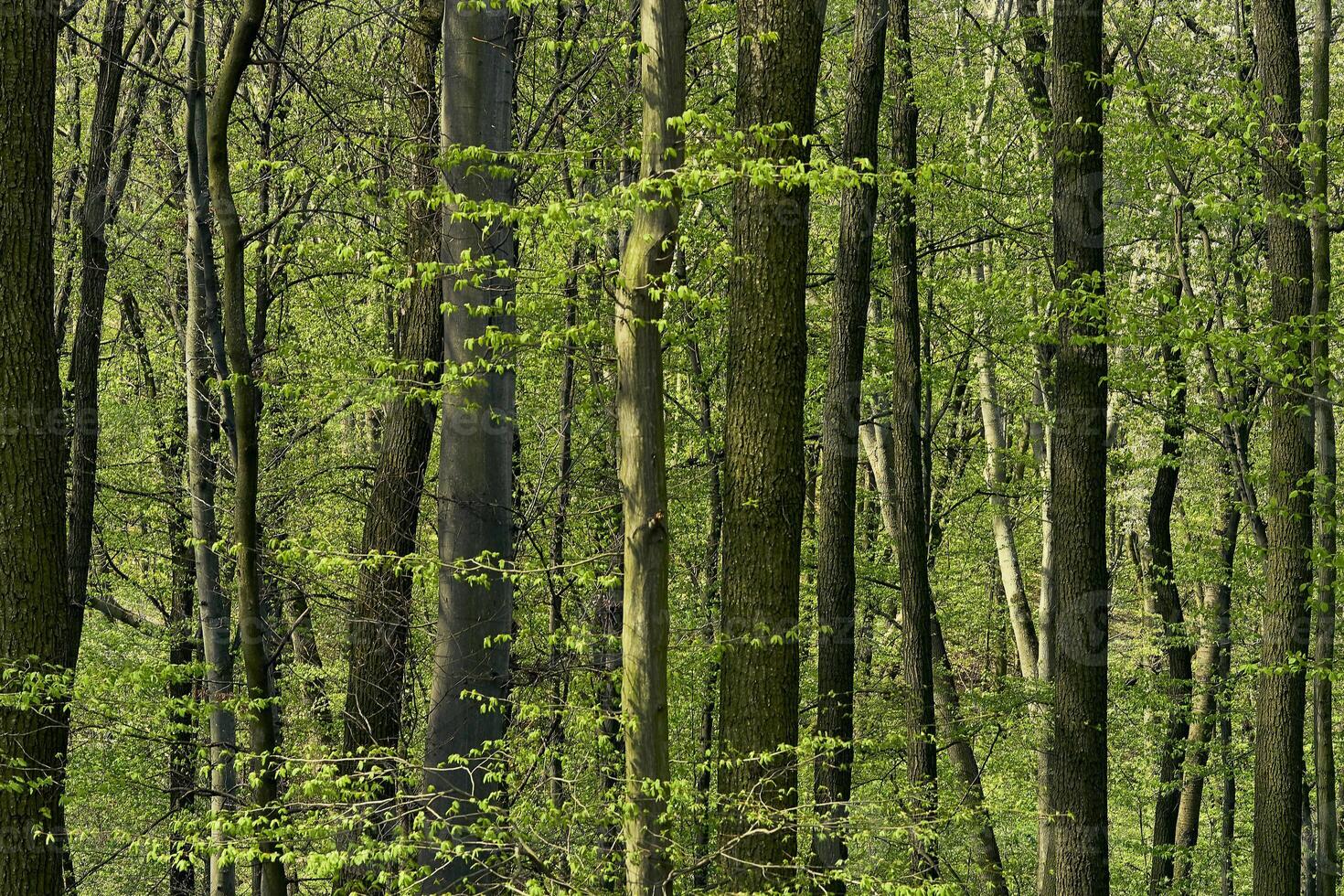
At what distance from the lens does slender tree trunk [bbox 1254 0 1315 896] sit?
966cm

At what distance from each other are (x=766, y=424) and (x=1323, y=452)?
544cm

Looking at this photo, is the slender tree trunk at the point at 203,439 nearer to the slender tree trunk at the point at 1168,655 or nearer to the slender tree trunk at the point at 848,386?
the slender tree trunk at the point at 848,386

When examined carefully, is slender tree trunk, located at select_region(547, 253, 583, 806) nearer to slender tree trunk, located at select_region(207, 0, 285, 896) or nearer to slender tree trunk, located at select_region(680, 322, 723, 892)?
slender tree trunk, located at select_region(207, 0, 285, 896)

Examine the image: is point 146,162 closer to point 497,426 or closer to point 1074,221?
point 497,426

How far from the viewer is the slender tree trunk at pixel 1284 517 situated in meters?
9.66

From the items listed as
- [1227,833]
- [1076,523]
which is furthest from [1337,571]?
[1227,833]

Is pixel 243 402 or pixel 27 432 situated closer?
pixel 243 402

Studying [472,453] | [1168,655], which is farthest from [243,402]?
[1168,655]

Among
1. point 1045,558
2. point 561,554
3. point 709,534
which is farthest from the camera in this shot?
point 1045,558

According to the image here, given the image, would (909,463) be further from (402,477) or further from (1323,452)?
(402,477)

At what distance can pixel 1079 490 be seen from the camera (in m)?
9.20

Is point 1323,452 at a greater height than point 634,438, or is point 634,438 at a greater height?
point 634,438

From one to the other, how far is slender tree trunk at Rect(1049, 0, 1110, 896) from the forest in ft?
0.12

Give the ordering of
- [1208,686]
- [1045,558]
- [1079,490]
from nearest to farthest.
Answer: [1079,490] < [1208,686] < [1045,558]
